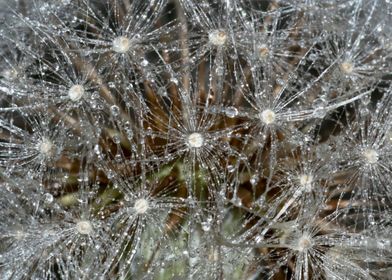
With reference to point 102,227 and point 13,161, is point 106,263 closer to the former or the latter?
→ point 102,227

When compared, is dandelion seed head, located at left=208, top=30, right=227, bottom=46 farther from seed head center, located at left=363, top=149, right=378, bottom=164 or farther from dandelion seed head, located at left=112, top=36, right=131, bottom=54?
seed head center, located at left=363, top=149, right=378, bottom=164

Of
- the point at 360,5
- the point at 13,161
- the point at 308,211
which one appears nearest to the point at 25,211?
the point at 13,161

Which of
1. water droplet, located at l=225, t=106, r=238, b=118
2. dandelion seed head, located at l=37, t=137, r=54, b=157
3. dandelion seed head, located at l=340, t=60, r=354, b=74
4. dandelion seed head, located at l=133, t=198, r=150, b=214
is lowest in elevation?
dandelion seed head, located at l=133, t=198, r=150, b=214

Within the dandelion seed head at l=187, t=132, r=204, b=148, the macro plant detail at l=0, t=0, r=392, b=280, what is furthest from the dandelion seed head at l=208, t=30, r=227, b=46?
the dandelion seed head at l=187, t=132, r=204, b=148

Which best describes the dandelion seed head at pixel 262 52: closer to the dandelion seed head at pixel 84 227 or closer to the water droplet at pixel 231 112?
the water droplet at pixel 231 112

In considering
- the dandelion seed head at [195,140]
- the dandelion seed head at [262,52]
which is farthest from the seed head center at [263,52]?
the dandelion seed head at [195,140]

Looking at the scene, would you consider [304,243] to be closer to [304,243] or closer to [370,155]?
[304,243]

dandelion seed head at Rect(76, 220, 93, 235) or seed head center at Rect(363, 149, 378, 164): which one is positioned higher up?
seed head center at Rect(363, 149, 378, 164)
